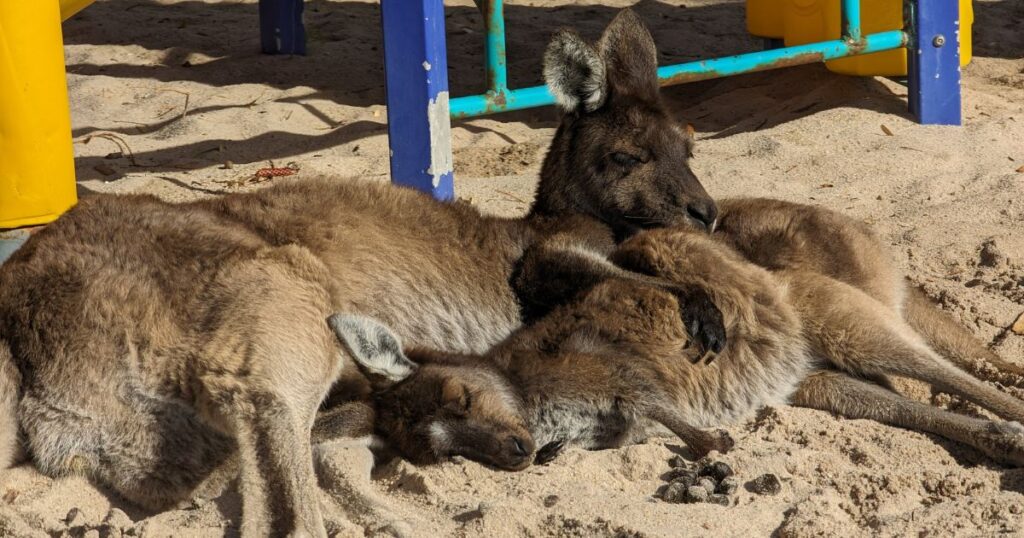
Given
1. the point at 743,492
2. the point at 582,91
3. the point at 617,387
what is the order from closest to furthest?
the point at 743,492
the point at 617,387
the point at 582,91

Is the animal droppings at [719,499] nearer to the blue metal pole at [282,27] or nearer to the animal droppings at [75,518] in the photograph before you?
the animal droppings at [75,518]

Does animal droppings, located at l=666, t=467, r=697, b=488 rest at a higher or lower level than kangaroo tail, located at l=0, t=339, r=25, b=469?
lower

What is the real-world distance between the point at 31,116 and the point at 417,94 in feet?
5.25

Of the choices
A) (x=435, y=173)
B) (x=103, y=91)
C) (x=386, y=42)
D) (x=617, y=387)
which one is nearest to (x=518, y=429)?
(x=617, y=387)

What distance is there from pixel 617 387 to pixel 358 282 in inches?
34.9

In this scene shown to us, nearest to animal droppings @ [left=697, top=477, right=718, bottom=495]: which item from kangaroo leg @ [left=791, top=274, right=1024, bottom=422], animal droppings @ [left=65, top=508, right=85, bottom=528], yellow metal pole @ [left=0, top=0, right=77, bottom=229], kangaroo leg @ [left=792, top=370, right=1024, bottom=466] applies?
kangaroo leg @ [left=792, top=370, right=1024, bottom=466]

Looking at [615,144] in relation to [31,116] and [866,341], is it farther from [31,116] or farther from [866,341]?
[31,116]

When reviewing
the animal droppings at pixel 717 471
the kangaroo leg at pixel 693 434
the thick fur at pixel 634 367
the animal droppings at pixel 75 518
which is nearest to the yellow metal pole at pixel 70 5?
the thick fur at pixel 634 367

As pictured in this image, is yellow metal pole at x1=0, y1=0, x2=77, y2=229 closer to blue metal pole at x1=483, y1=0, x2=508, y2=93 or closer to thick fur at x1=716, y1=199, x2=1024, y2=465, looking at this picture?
blue metal pole at x1=483, y1=0, x2=508, y2=93

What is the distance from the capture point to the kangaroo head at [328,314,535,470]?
11.4ft

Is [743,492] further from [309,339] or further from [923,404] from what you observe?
[309,339]

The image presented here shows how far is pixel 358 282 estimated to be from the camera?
398cm

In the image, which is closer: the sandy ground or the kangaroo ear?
the sandy ground

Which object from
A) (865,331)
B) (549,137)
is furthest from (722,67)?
(865,331)
